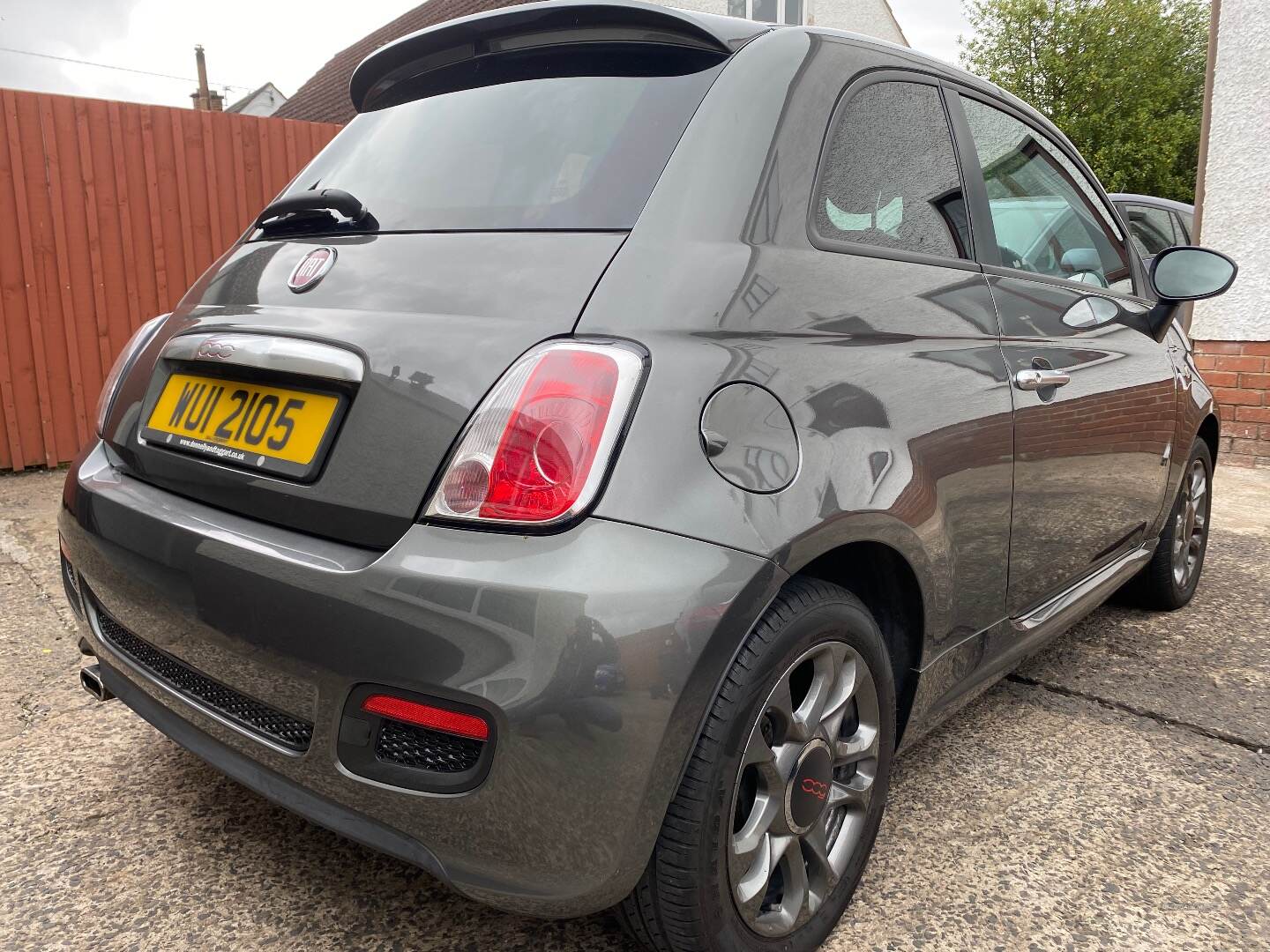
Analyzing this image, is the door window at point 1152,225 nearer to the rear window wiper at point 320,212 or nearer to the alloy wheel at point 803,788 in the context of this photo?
the alloy wheel at point 803,788

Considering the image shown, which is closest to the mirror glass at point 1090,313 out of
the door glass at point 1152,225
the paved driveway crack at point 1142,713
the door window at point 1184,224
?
the paved driveway crack at point 1142,713

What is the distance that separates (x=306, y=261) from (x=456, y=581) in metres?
0.77

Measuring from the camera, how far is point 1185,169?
24.8 m

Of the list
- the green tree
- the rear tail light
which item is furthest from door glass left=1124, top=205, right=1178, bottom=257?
the green tree

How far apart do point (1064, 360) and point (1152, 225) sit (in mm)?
6663

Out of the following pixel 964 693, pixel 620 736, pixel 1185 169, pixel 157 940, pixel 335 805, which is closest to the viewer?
pixel 620 736

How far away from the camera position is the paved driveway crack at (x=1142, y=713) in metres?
2.43

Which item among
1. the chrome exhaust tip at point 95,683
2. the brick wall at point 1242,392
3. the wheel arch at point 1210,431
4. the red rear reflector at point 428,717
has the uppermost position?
the red rear reflector at point 428,717

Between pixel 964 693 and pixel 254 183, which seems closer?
pixel 964 693

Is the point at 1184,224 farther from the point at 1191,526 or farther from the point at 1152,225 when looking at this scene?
the point at 1191,526

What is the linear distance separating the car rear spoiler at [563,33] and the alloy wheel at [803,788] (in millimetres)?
1042

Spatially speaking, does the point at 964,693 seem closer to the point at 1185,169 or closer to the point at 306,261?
the point at 306,261

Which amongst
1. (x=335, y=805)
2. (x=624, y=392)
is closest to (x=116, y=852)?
(x=335, y=805)

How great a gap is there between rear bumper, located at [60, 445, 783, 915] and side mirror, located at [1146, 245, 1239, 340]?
7.13ft
